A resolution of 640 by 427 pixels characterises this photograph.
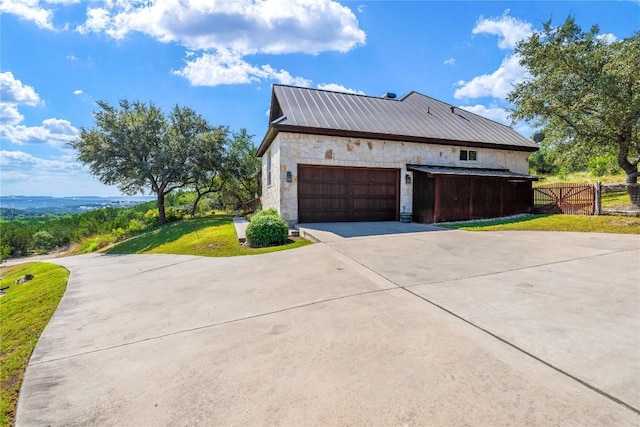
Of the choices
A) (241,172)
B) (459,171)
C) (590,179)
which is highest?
(241,172)

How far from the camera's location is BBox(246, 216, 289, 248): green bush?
8.60 metres

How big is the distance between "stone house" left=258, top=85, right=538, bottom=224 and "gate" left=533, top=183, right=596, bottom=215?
0.78 m

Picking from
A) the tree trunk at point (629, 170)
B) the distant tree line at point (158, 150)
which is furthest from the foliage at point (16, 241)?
the tree trunk at point (629, 170)

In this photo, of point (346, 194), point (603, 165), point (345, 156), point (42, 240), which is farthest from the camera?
point (42, 240)

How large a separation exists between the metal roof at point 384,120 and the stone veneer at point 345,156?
0.32 metres

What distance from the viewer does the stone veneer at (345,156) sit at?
11.3 meters

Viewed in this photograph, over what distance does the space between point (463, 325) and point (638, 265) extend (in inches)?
181

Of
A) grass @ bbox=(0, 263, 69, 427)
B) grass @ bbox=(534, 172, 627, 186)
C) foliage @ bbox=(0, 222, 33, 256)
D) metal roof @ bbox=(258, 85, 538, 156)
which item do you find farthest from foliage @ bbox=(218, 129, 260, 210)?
grass @ bbox=(534, 172, 627, 186)

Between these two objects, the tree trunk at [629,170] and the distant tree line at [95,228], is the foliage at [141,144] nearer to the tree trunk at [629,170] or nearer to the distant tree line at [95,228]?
the distant tree line at [95,228]

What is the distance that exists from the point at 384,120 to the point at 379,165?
251cm

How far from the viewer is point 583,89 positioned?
42.8ft

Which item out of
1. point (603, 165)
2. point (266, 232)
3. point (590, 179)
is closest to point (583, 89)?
point (590, 179)

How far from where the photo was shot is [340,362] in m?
2.43

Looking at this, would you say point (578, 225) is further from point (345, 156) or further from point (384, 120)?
point (345, 156)
